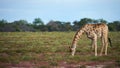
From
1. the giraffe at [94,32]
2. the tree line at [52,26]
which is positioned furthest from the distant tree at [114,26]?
the giraffe at [94,32]

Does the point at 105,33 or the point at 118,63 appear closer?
the point at 118,63

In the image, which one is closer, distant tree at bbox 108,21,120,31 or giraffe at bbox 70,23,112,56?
giraffe at bbox 70,23,112,56

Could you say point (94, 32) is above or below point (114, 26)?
below

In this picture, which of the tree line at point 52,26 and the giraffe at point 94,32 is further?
the tree line at point 52,26

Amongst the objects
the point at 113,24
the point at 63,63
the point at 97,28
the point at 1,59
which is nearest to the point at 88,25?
the point at 97,28

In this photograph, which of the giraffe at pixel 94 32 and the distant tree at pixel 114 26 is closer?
the giraffe at pixel 94 32

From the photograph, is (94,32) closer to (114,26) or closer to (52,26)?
(114,26)

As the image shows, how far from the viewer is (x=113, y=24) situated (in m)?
89.2

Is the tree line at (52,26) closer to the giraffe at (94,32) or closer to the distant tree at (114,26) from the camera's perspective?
the distant tree at (114,26)

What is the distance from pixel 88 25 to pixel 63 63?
4595 mm

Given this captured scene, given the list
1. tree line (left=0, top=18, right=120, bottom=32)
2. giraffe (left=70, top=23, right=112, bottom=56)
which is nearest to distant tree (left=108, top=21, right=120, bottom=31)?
tree line (left=0, top=18, right=120, bottom=32)

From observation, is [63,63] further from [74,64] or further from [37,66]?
[37,66]

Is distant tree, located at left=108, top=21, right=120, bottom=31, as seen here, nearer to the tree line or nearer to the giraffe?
the tree line

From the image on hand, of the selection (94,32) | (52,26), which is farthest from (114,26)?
(94,32)
